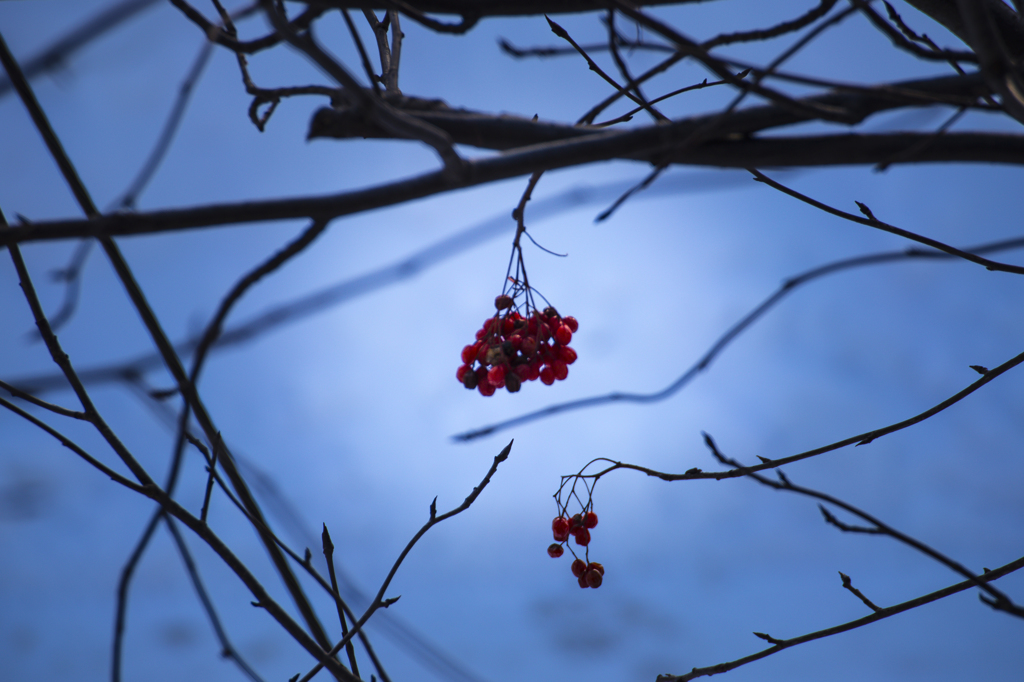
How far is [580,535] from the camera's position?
83cm

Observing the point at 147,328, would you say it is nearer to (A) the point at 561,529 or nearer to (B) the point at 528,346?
(B) the point at 528,346

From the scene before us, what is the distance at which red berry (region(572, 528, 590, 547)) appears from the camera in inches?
32.6

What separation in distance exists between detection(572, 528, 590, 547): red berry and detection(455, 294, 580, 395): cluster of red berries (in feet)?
0.64

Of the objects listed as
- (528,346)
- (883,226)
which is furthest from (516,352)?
(883,226)

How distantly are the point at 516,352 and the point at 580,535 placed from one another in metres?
0.25

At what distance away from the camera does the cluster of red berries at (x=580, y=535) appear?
32.0 inches

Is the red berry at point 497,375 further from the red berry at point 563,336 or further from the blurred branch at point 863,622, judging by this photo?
the blurred branch at point 863,622

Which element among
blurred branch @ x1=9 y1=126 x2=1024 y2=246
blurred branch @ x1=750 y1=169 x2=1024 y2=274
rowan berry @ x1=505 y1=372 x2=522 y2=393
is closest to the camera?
blurred branch @ x1=9 y1=126 x2=1024 y2=246

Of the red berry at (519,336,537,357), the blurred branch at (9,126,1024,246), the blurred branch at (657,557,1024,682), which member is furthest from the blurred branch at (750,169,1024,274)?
the red berry at (519,336,537,357)

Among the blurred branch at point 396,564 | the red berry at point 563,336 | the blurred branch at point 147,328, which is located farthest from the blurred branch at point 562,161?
the red berry at point 563,336

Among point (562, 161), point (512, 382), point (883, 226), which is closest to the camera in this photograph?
point (562, 161)

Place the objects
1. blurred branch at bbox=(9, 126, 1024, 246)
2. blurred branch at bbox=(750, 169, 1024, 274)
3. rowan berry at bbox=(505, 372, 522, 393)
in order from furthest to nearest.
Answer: rowan berry at bbox=(505, 372, 522, 393) → blurred branch at bbox=(750, 169, 1024, 274) → blurred branch at bbox=(9, 126, 1024, 246)

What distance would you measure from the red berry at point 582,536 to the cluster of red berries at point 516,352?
19 centimetres

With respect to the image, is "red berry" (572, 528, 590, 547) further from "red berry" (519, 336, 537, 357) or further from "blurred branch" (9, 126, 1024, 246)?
"blurred branch" (9, 126, 1024, 246)
